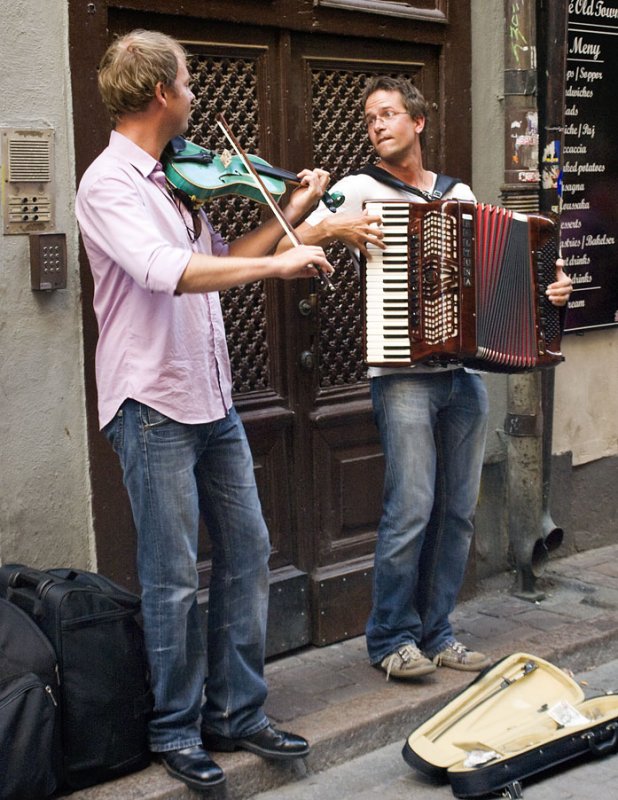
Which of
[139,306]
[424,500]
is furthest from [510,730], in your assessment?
[139,306]

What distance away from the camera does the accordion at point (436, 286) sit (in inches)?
163

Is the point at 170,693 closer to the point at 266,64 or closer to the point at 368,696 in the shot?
the point at 368,696

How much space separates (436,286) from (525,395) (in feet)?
4.88

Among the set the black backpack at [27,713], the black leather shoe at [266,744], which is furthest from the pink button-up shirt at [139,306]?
the black leather shoe at [266,744]

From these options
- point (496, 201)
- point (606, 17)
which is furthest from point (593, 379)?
point (606, 17)

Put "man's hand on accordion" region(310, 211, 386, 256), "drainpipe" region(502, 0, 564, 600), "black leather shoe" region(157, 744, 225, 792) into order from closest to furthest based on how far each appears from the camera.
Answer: "black leather shoe" region(157, 744, 225, 792)
"man's hand on accordion" region(310, 211, 386, 256)
"drainpipe" region(502, 0, 564, 600)

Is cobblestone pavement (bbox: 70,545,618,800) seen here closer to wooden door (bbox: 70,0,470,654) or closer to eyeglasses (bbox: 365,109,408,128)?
wooden door (bbox: 70,0,470,654)

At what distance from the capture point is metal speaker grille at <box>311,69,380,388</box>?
4.92m

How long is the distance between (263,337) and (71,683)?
5.56 feet

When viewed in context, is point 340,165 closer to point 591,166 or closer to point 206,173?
point 206,173

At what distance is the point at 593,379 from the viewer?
6.28 metres

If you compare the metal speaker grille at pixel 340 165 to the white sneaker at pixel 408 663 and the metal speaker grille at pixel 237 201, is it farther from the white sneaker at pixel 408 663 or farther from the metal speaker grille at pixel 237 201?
the white sneaker at pixel 408 663

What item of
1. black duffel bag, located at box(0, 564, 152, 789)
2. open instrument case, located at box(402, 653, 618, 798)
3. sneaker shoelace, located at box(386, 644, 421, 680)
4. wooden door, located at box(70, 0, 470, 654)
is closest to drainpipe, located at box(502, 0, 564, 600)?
wooden door, located at box(70, 0, 470, 654)

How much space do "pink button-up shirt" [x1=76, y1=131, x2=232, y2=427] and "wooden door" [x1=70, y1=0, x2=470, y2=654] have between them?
32.1 inches
